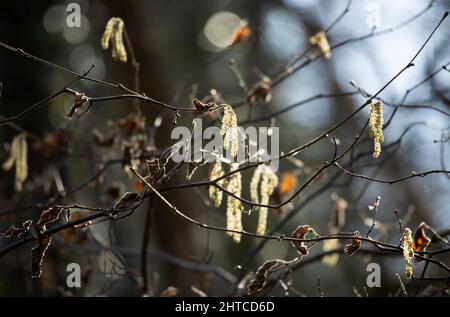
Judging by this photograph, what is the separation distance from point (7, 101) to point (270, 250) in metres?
4.76

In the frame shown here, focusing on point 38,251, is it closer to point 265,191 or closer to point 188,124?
point 265,191

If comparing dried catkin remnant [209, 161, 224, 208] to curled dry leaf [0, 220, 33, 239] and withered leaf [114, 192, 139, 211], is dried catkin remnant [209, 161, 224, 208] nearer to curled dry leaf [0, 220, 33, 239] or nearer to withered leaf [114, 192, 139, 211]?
withered leaf [114, 192, 139, 211]

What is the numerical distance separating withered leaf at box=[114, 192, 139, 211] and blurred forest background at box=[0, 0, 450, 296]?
0.39m

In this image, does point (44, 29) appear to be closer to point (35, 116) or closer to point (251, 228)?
point (35, 116)

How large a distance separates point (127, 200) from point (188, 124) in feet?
17.6

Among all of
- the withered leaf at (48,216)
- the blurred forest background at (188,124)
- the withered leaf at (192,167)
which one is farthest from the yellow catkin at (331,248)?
the withered leaf at (48,216)

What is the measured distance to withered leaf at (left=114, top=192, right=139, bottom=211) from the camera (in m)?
1.53

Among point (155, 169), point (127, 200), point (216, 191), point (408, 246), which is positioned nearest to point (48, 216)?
point (127, 200)

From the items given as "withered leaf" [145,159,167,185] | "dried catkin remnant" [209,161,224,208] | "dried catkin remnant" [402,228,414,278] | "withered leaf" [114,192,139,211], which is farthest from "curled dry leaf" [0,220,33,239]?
"dried catkin remnant" [402,228,414,278]

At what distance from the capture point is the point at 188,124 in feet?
22.6

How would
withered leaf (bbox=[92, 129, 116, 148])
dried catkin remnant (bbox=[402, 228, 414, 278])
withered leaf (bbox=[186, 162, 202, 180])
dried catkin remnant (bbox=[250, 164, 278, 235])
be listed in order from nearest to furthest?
dried catkin remnant (bbox=[402, 228, 414, 278]) → withered leaf (bbox=[186, 162, 202, 180]) → dried catkin remnant (bbox=[250, 164, 278, 235]) → withered leaf (bbox=[92, 129, 116, 148])

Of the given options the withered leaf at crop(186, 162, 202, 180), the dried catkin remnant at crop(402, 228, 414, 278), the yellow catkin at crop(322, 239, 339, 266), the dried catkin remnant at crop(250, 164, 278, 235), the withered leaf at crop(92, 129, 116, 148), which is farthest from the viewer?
the withered leaf at crop(92, 129, 116, 148)

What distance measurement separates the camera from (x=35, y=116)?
4316 millimetres
